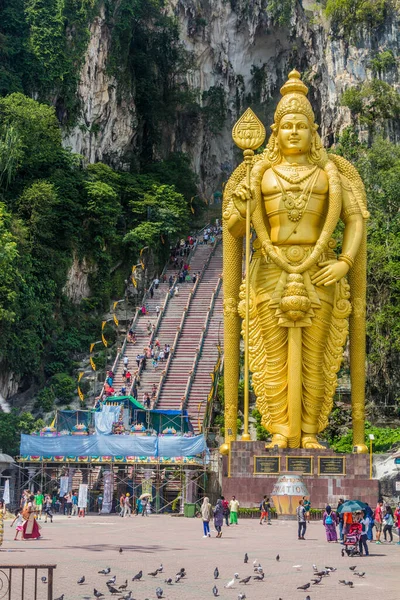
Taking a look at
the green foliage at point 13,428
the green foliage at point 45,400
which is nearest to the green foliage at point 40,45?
the green foliage at point 45,400

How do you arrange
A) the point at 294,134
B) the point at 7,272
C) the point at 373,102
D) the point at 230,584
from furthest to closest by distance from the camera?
the point at 373,102
the point at 7,272
the point at 294,134
the point at 230,584

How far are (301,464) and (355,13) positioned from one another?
2366 cm

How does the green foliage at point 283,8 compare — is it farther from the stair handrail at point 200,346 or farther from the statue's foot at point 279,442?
the statue's foot at point 279,442

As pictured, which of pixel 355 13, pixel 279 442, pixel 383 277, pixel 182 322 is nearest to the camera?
pixel 279 442

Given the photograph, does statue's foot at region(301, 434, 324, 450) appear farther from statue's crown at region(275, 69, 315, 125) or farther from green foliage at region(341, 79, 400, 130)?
green foliage at region(341, 79, 400, 130)

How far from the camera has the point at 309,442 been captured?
23656 mm

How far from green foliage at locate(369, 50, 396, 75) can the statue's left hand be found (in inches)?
725

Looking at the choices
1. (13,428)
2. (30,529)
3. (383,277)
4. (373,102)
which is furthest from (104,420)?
(373,102)

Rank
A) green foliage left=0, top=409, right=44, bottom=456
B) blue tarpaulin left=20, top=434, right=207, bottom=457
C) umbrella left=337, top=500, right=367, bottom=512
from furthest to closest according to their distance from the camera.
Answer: green foliage left=0, top=409, right=44, bottom=456 → blue tarpaulin left=20, top=434, right=207, bottom=457 → umbrella left=337, top=500, right=367, bottom=512

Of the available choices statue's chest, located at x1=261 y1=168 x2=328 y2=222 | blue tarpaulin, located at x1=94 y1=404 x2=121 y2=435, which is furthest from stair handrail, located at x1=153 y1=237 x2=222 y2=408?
statue's chest, located at x1=261 y1=168 x2=328 y2=222

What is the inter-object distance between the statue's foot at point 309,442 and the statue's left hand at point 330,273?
3.59 meters

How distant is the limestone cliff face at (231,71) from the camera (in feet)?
135

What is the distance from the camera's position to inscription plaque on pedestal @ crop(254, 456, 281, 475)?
2295 cm

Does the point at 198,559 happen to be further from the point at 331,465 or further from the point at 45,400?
the point at 45,400
